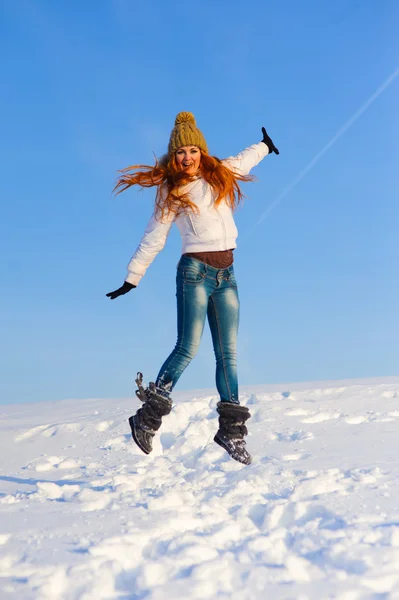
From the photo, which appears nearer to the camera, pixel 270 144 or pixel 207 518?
pixel 207 518

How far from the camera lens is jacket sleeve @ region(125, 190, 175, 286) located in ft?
12.2

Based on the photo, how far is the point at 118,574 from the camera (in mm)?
2053

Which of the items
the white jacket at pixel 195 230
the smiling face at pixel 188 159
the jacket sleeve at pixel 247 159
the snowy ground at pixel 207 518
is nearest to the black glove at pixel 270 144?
the jacket sleeve at pixel 247 159

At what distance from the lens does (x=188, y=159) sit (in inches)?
148

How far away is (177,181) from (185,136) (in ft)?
Answer: 1.07

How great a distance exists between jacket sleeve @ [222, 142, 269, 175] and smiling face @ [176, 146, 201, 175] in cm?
25

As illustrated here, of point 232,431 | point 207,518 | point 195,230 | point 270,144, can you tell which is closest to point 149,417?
point 232,431

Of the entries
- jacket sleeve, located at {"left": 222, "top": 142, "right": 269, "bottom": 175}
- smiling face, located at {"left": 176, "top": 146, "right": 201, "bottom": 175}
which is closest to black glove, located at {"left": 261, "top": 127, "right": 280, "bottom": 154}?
jacket sleeve, located at {"left": 222, "top": 142, "right": 269, "bottom": 175}

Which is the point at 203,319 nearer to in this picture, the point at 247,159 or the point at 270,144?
the point at 247,159

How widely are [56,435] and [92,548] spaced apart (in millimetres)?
3804

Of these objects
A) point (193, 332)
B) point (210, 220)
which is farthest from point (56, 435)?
point (210, 220)

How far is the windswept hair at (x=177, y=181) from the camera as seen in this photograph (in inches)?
145

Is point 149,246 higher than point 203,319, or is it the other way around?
point 149,246

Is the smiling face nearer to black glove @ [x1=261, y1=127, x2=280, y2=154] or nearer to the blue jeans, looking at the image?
the blue jeans
